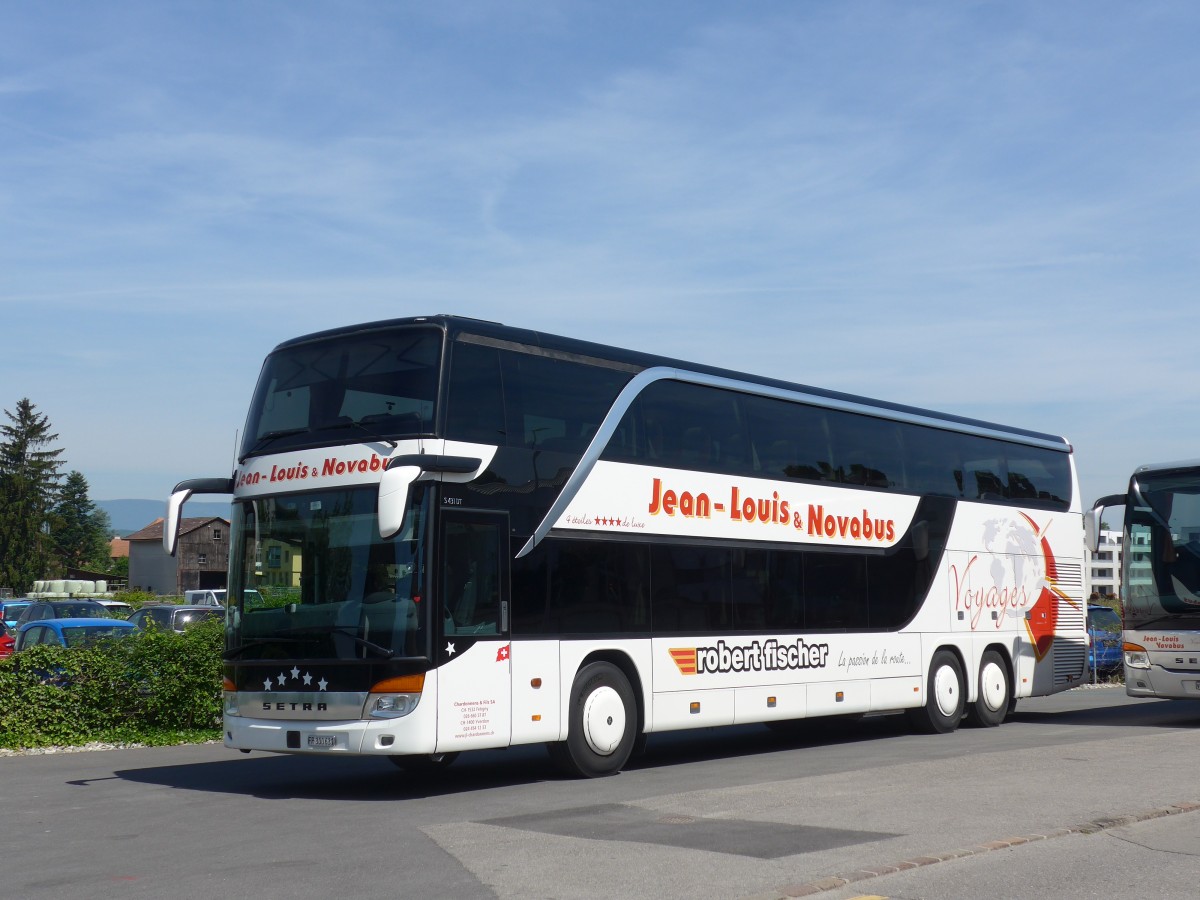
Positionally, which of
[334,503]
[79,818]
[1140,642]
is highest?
[334,503]

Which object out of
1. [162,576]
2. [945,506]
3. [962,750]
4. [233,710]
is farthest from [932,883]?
[162,576]

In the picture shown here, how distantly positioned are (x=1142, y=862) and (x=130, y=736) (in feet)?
42.4

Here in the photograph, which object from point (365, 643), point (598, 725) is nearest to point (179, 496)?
point (365, 643)

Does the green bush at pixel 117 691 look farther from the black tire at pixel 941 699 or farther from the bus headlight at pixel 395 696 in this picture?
the black tire at pixel 941 699

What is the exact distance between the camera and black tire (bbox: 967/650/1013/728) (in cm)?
1992

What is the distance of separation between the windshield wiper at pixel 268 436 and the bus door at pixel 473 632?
6.03 feet

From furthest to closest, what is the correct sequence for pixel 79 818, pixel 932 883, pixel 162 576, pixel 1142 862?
1. pixel 162 576
2. pixel 79 818
3. pixel 1142 862
4. pixel 932 883

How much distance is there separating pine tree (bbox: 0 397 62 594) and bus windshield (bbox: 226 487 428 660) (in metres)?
95.3

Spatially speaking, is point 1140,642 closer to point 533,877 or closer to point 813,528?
point 813,528

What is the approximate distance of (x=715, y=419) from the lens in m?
15.6

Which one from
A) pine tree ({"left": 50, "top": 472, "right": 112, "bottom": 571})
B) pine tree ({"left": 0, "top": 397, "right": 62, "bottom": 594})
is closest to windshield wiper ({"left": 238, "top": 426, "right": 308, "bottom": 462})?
pine tree ({"left": 0, "top": 397, "right": 62, "bottom": 594})

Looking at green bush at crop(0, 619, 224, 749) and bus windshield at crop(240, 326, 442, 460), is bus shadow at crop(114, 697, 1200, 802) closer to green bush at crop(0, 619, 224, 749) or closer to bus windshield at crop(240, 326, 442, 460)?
green bush at crop(0, 619, 224, 749)

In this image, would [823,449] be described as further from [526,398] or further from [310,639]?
[310,639]

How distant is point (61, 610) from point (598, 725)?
27303mm
